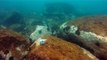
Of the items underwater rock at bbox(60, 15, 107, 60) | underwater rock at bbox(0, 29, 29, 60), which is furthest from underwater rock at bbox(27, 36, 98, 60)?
underwater rock at bbox(60, 15, 107, 60)

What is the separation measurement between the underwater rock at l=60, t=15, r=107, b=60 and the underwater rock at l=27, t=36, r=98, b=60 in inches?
31.6

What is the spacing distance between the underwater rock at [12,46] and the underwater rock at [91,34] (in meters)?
2.24

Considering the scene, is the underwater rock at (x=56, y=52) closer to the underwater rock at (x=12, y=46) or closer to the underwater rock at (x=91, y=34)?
the underwater rock at (x=12, y=46)

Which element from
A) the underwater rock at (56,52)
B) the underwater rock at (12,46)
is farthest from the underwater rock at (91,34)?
the underwater rock at (12,46)

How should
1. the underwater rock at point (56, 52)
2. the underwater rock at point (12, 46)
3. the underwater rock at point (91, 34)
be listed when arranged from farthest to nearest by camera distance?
1. the underwater rock at point (91, 34)
2. the underwater rock at point (12, 46)
3. the underwater rock at point (56, 52)

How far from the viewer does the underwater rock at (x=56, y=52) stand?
6.23 metres

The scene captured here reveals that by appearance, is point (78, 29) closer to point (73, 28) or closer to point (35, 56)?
point (73, 28)

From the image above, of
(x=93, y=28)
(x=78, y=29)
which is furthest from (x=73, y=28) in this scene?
(x=93, y=28)

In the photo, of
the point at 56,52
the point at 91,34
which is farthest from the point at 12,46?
the point at 91,34

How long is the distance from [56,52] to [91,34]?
87.1 inches

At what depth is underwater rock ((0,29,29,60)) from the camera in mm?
6992

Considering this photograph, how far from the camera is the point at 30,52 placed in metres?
6.56

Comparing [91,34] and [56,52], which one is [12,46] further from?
[91,34]

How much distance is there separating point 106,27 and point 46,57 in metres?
3.46
